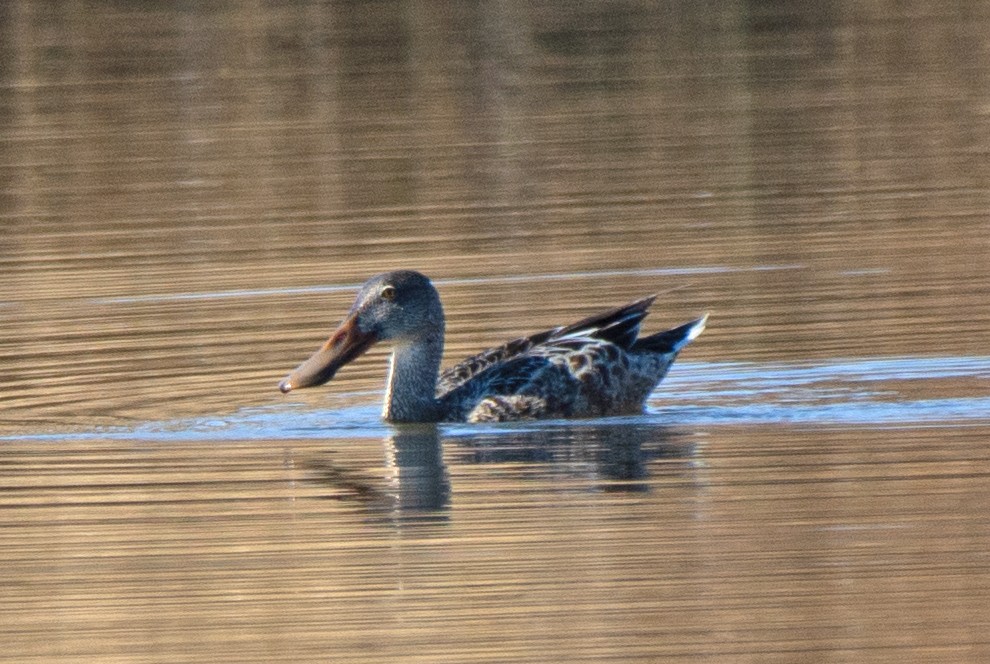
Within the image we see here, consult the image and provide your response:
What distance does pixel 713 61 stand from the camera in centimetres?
2536

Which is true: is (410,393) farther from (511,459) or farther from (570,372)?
(511,459)

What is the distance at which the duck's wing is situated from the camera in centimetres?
1066

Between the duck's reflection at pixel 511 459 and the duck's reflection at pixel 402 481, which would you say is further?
the duck's reflection at pixel 511 459

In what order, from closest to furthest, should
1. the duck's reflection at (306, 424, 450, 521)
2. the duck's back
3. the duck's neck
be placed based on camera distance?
the duck's reflection at (306, 424, 450, 521) → the duck's back → the duck's neck

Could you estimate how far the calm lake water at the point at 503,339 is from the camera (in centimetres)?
721

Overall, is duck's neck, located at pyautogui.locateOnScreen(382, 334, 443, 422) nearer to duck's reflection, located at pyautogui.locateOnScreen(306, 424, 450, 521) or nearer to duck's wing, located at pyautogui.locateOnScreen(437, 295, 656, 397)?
duck's wing, located at pyautogui.locateOnScreen(437, 295, 656, 397)

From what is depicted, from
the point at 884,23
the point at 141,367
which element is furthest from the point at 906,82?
the point at 141,367

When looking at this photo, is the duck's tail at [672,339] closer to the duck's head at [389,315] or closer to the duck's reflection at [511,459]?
the duck's reflection at [511,459]

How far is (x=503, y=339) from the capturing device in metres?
12.4

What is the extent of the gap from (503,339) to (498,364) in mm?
1917

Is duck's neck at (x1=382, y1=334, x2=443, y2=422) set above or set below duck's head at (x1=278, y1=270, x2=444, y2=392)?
below

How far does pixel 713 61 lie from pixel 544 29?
4.95m

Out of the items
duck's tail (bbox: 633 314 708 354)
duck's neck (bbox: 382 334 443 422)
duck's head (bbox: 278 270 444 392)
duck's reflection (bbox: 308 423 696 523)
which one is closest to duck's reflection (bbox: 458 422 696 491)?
duck's reflection (bbox: 308 423 696 523)

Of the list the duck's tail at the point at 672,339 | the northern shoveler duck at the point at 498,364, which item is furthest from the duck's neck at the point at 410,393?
the duck's tail at the point at 672,339
